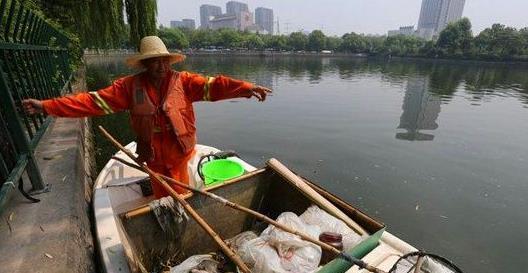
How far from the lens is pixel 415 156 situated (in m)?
10.6

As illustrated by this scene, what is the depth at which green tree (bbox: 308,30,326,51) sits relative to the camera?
11988 cm

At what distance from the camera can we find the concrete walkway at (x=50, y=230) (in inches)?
98.3

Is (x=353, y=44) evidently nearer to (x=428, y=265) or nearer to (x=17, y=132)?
(x=428, y=265)

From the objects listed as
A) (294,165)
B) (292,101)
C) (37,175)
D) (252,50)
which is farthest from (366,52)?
(37,175)

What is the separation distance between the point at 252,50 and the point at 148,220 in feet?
372

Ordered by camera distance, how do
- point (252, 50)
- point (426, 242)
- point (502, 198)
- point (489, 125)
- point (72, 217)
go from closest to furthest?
point (72, 217), point (426, 242), point (502, 198), point (489, 125), point (252, 50)

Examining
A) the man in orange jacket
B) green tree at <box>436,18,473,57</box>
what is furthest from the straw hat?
green tree at <box>436,18,473,57</box>

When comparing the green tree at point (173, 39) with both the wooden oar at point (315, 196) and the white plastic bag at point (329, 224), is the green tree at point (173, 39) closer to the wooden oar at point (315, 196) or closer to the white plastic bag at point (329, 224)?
the wooden oar at point (315, 196)

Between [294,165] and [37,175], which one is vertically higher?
[37,175]

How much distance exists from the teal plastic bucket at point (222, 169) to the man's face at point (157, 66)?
6.65 feet

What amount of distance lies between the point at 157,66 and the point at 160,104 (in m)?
0.46

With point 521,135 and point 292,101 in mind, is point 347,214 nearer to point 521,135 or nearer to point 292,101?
point 521,135

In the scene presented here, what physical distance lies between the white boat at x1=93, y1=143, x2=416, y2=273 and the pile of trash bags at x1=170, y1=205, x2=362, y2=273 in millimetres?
284

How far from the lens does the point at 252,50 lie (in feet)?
368
